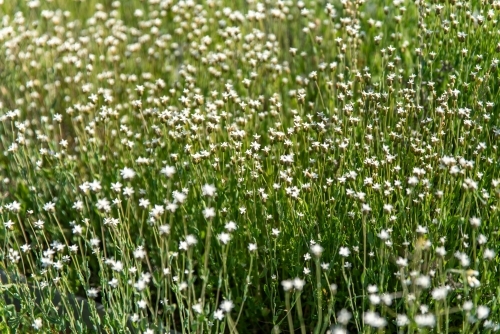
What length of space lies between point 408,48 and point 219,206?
2.20m

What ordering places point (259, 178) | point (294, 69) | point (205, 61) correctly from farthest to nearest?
point (294, 69), point (205, 61), point (259, 178)

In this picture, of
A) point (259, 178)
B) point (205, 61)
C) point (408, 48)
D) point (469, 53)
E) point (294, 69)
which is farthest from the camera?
point (294, 69)

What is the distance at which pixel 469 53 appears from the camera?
397 cm

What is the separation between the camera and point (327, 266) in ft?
9.59

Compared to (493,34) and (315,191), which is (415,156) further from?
(493,34)

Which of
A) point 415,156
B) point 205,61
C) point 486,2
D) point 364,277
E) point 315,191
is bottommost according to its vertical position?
point 364,277

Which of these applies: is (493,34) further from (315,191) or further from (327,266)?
(327,266)

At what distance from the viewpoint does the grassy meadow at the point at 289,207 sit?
2.92 m

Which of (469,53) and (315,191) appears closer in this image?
(315,191)

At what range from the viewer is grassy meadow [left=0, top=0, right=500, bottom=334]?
2916 millimetres

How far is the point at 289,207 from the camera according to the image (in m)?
3.47

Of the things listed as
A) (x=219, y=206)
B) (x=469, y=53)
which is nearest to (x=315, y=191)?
(x=219, y=206)

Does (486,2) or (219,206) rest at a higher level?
(486,2)

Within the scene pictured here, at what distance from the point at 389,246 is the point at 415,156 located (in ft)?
2.35
